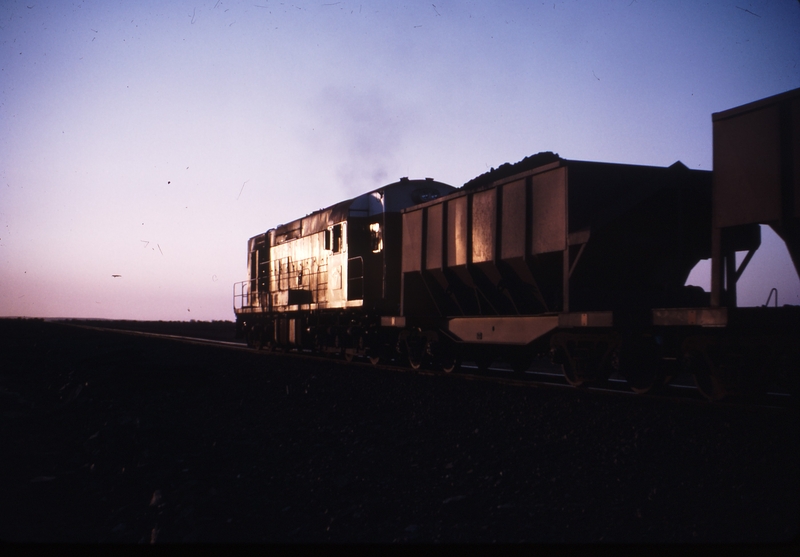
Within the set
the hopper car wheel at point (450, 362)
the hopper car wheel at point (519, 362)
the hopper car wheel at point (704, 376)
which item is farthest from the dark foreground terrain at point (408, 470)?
the hopper car wheel at point (450, 362)

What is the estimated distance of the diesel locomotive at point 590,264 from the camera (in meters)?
7.26

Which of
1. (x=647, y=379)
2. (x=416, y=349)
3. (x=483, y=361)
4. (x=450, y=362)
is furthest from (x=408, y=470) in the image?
(x=416, y=349)

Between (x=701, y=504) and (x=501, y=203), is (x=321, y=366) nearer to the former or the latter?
(x=501, y=203)

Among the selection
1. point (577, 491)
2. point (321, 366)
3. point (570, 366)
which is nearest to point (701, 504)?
point (577, 491)

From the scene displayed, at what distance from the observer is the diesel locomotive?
726 centimetres

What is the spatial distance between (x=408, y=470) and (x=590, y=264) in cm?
485

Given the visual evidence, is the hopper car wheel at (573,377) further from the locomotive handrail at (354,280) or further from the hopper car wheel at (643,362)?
the locomotive handrail at (354,280)

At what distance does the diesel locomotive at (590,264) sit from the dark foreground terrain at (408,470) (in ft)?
2.77

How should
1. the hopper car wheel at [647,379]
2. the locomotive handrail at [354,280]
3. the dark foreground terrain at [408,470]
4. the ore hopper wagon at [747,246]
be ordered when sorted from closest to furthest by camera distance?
the dark foreground terrain at [408,470] → the ore hopper wagon at [747,246] → the hopper car wheel at [647,379] → the locomotive handrail at [354,280]

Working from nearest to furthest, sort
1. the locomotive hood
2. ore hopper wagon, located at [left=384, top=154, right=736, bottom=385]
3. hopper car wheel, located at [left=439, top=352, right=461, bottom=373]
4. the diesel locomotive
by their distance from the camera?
the diesel locomotive, ore hopper wagon, located at [left=384, top=154, right=736, bottom=385], hopper car wheel, located at [left=439, top=352, right=461, bottom=373], the locomotive hood

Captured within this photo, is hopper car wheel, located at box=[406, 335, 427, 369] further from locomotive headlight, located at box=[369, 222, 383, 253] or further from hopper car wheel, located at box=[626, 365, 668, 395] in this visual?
hopper car wheel, located at box=[626, 365, 668, 395]

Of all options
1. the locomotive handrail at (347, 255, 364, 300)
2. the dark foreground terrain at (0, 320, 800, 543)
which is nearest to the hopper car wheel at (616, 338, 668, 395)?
the dark foreground terrain at (0, 320, 800, 543)

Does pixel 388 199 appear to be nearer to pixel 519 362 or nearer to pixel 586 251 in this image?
pixel 519 362

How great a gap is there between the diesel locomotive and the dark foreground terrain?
844 millimetres
